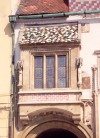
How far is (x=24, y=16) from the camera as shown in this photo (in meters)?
19.0

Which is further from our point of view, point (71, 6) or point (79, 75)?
point (71, 6)

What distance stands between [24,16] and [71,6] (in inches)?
69.9

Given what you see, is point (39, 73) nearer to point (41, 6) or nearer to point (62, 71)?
point (62, 71)

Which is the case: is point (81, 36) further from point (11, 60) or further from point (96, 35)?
point (11, 60)

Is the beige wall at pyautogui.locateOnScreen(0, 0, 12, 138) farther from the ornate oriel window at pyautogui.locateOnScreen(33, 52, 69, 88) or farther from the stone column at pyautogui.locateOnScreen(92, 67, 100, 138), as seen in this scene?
the stone column at pyautogui.locateOnScreen(92, 67, 100, 138)

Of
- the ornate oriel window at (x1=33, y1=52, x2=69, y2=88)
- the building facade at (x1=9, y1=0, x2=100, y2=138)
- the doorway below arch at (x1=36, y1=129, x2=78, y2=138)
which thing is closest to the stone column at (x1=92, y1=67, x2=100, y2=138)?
the building facade at (x1=9, y1=0, x2=100, y2=138)

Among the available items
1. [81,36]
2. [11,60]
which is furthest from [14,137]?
[81,36]

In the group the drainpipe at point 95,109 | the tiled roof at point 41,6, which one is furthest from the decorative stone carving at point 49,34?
the drainpipe at point 95,109

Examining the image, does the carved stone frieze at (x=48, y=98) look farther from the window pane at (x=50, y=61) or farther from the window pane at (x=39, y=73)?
the window pane at (x=50, y=61)

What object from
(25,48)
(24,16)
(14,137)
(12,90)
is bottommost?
(14,137)

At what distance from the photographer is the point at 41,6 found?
1962 centimetres

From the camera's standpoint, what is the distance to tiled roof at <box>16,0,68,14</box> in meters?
19.3

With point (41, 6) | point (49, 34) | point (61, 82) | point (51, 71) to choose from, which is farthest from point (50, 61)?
point (41, 6)

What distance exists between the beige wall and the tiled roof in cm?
58
